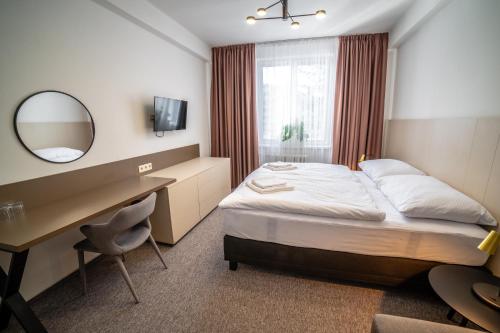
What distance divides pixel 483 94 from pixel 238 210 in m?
2.08

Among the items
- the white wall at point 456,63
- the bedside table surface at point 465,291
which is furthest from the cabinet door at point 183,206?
the white wall at point 456,63

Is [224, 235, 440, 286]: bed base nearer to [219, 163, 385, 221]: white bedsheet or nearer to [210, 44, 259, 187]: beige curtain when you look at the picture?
[219, 163, 385, 221]: white bedsheet

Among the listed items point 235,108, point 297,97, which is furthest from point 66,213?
point 297,97

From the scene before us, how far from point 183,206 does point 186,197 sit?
0.11 metres

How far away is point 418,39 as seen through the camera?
2.63 metres

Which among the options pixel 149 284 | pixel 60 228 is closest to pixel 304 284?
pixel 149 284

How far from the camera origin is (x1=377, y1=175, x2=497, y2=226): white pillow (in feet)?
4.89

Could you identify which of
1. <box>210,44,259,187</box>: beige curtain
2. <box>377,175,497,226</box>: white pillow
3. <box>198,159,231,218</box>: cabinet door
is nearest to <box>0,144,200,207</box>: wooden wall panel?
<box>198,159,231,218</box>: cabinet door

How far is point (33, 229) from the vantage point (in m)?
1.29

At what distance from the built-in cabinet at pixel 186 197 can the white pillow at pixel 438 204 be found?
206 centimetres

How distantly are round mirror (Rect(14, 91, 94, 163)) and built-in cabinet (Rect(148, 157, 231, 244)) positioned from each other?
828mm

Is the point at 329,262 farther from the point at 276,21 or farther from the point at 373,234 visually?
Answer: the point at 276,21

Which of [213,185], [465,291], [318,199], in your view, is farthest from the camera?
[213,185]

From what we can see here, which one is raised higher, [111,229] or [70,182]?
[70,182]
